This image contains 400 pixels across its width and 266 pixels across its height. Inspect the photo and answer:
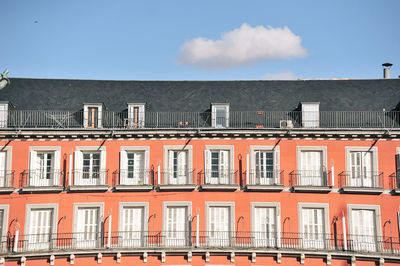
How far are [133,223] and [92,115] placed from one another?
8.33 meters

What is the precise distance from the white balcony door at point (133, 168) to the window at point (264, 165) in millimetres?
7559

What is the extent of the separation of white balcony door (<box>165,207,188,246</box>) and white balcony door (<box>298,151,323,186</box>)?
8.31 meters

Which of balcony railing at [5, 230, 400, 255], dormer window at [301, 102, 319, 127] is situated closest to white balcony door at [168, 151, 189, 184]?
balcony railing at [5, 230, 400, 255]

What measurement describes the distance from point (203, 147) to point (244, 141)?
2.88 meters

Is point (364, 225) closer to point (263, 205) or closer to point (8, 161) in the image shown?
point (263, 205)

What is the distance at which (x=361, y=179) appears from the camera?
3475 cm

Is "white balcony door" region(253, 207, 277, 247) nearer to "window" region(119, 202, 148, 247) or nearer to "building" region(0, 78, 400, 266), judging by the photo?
"building" region(0, 78, 400, 266)

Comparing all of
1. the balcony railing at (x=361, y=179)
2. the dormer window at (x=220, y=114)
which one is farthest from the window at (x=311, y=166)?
the dormer window at (x=220, y=114)

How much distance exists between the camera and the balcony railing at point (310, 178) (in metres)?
34.8

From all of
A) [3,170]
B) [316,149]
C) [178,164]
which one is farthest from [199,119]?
[3,170]

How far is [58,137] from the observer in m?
35.3

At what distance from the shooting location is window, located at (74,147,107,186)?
35125 mm

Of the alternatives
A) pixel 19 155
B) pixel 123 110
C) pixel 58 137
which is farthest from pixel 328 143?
pixel 19 155

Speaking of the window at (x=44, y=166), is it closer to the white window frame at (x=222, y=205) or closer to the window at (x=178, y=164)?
the window at (x=178, y=164)
